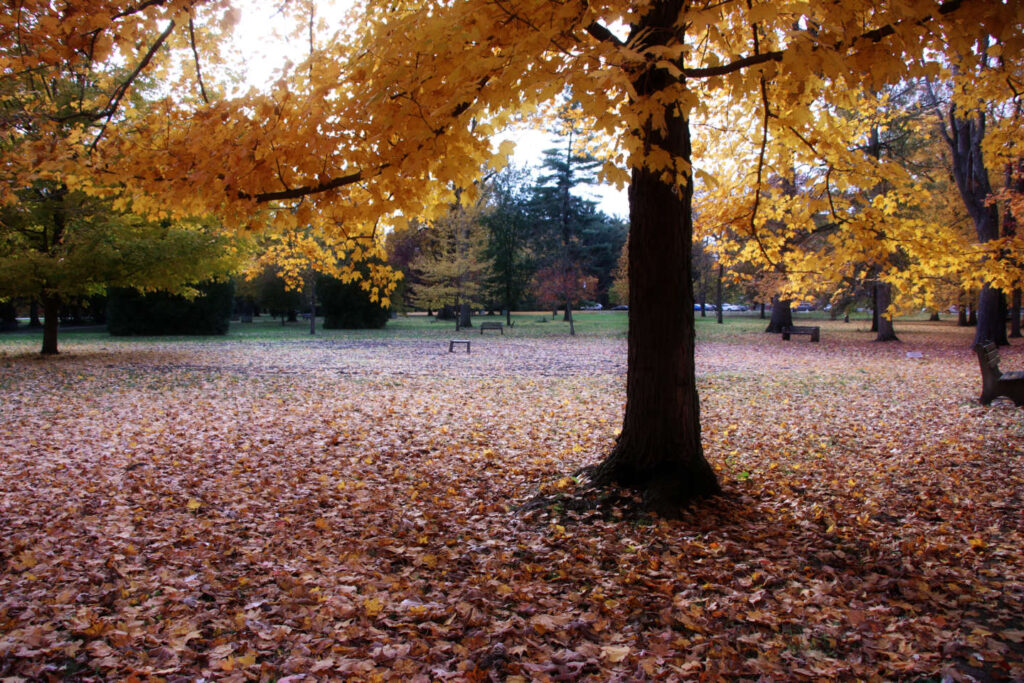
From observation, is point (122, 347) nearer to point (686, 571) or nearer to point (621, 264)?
point (686, 571)

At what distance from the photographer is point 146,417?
8172 millimetres

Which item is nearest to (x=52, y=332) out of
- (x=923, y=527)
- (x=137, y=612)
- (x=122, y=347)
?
(x=122, y=347)

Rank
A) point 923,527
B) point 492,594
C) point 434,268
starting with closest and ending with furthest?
point 492,594
point 923,527
point 434,268

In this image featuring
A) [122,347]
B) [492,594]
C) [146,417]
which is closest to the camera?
[492,594]

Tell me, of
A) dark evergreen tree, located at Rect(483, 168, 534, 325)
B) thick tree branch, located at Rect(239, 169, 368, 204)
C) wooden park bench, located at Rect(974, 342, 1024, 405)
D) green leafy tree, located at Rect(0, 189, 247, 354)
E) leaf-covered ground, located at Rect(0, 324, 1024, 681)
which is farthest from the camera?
dark evergreen tree, located at Rect(483, 168, 534, 325)

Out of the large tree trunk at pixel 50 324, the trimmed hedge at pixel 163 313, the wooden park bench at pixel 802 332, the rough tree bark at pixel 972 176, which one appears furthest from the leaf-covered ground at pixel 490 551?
the trimmed hedge at pixel 163 313

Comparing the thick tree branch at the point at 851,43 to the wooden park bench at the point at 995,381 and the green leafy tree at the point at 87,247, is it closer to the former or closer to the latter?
the wooden park bench at the point at 995,381

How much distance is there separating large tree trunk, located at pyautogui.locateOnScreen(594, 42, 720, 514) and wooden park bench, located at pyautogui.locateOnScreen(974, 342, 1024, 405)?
6.40m

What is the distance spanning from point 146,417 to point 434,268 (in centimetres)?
2243

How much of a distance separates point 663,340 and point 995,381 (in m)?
7.10

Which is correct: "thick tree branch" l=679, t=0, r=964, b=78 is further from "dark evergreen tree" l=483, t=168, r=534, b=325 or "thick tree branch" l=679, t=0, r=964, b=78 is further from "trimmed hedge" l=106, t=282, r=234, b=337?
"dark evergreen tree" l=483, t=168, r=534, b=325

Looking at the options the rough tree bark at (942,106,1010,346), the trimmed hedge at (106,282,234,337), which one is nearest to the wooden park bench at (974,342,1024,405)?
the rough tree bark at (942,106,1010,346)

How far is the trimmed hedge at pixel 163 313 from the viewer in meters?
26.4

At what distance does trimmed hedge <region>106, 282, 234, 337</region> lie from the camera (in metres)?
26.4
